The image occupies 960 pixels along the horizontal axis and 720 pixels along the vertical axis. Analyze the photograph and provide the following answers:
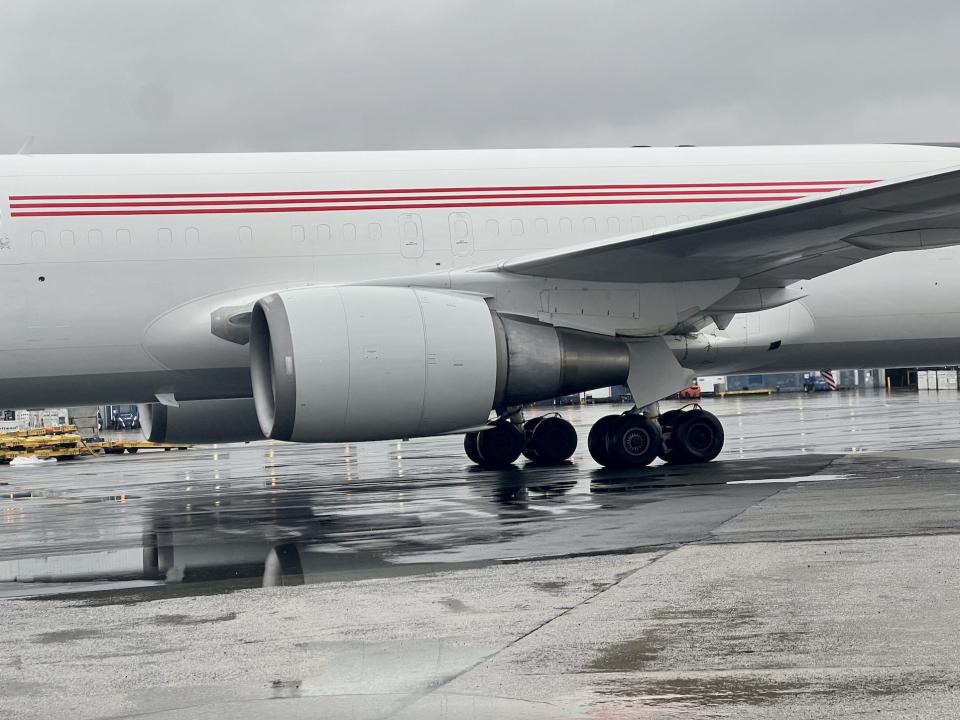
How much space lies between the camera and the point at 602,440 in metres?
15.2

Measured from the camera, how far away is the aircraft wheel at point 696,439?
15453 millimetres

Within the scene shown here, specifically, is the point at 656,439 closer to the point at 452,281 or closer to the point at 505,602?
the point at 452,281

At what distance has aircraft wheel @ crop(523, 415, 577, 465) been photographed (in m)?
17.6

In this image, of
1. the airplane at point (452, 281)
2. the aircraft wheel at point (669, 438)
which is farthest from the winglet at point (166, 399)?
the aircraft wheel at point (669, 438)

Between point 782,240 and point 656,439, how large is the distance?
10.8 ft

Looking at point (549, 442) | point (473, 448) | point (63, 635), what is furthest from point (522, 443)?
point (63, 635)

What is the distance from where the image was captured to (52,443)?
2928 cm

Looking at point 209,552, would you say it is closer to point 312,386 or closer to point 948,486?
point 312,386

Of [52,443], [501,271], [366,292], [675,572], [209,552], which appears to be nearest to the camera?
[675,572]

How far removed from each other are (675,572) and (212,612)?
9.25ft

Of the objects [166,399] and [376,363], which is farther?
[166,399]

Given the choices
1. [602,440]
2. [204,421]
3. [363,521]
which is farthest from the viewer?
[204,421]

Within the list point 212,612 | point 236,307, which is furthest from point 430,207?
point 212,612

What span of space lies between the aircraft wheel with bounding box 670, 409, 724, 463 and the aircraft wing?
6.91 ft
